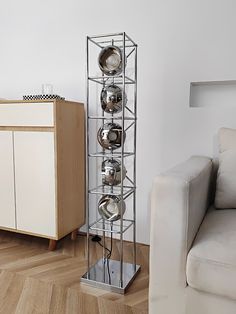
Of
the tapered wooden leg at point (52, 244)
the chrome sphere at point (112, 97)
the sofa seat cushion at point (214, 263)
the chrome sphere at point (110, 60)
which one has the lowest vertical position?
the tapered wooden leg at point (52, 244)

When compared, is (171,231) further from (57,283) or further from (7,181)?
(7,181)

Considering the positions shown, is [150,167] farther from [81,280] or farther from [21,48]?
[21,48]

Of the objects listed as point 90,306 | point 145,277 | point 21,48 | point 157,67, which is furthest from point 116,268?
point 21,48

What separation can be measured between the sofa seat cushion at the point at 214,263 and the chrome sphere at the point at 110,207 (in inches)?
22.2

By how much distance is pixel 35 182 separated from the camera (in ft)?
6.37

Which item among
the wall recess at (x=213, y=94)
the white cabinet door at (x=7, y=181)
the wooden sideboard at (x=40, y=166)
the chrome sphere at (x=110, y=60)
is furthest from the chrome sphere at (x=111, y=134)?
the white cabinet door at (x=7, y=181)

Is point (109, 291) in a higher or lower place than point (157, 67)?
lower

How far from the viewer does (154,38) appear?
192 centimetres

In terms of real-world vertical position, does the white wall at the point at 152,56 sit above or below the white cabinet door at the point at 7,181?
above

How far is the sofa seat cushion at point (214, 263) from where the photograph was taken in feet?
3.18

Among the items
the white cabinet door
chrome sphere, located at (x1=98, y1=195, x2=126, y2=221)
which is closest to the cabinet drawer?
the white cabinet door

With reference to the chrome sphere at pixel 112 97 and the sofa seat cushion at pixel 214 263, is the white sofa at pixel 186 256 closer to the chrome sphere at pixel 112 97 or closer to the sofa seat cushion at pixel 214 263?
the sofa seat cushion at pixel 214 263

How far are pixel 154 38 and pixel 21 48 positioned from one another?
3.69 feet

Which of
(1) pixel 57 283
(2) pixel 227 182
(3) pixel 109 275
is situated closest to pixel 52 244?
(1) pixel 57 283
